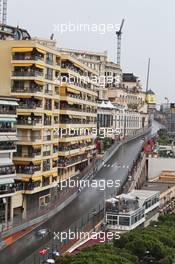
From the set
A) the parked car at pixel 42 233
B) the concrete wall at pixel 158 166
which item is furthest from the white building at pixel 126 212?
the concrete wall at pixel 158 166

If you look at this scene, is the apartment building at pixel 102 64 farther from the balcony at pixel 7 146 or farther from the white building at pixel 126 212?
the balcony at pixel 7 146

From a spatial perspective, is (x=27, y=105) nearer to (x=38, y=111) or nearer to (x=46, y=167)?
(x=38, y=111)

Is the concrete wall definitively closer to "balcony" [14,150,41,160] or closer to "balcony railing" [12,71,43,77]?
"balcony" [14,150,41,160]

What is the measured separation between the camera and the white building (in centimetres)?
1788

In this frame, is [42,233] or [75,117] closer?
[42,233]

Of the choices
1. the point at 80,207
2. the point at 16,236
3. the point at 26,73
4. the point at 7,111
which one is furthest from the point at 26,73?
the point at 16,236

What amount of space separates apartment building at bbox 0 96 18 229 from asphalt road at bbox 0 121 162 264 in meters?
1.27

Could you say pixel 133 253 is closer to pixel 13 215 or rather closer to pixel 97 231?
pixel 97 231

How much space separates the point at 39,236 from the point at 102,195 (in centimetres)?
542

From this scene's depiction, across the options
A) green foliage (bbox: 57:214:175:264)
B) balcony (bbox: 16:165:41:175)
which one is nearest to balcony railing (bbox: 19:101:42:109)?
balcony (bbox: 16:165:41:175)

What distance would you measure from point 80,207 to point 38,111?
342 centimetres

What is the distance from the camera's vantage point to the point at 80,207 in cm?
2025

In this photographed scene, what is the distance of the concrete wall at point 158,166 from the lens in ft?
104

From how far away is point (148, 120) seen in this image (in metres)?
52.1
